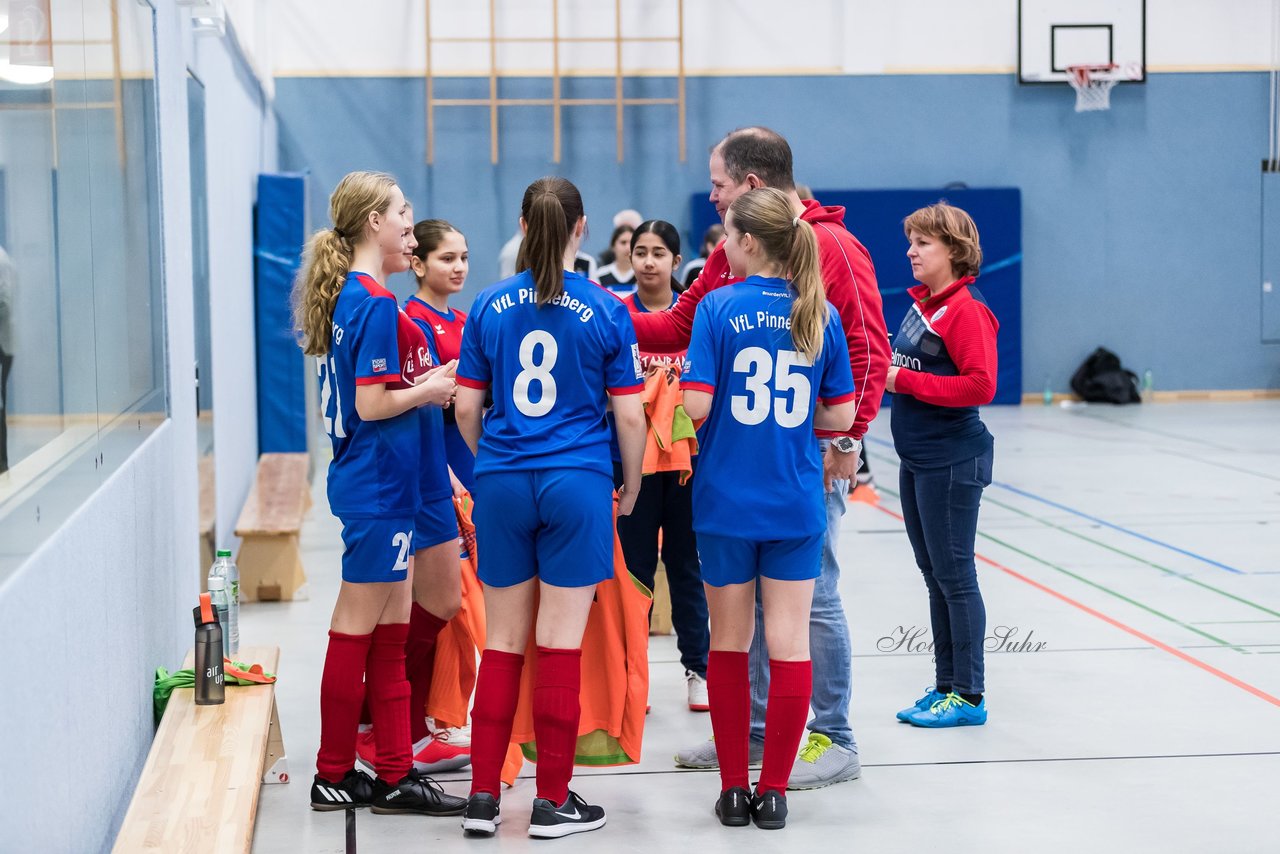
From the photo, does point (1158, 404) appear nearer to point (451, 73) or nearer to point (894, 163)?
point (894, 163)

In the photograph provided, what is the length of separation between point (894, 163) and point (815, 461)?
11280 millimetres

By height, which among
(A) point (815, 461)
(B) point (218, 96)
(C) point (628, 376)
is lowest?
(A) point (815, 461)

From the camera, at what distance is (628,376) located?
3.19 meters

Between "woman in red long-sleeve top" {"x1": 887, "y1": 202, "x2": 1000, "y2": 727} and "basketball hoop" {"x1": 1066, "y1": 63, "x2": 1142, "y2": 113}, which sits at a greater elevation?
"basketball hoop" {"x1": 1066, "y1": 63, "x2": 1142, "y2": 113}

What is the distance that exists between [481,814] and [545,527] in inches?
27.2

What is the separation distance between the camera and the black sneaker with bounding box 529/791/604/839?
3.23 metres

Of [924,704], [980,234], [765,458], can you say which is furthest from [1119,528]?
[980,234]

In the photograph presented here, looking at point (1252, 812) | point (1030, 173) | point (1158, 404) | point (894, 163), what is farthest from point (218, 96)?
point (1158, 404)

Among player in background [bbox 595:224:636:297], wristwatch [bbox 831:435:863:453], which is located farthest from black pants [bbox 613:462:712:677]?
player in background [bbox 595:224:636:297]

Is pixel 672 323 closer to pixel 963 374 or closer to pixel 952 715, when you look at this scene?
pixel 963 374

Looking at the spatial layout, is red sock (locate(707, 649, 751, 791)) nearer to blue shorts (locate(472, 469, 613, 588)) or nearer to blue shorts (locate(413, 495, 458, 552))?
blue shorts (locate(472, 469, 613, 588))

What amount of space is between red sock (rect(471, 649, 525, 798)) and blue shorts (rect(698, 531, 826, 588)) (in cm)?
52

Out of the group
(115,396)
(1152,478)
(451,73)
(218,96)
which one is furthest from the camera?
(451,73)

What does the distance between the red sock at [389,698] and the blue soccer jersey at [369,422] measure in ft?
1.13
